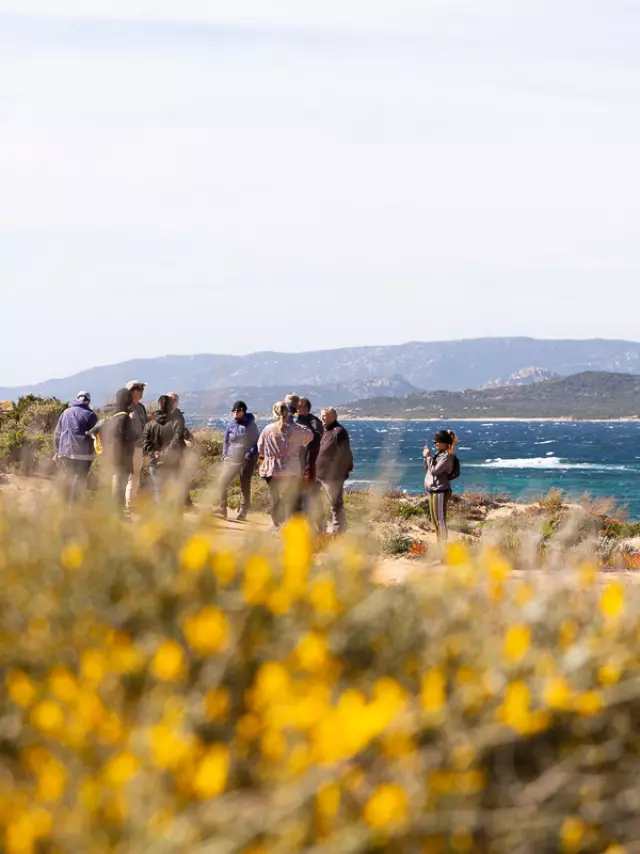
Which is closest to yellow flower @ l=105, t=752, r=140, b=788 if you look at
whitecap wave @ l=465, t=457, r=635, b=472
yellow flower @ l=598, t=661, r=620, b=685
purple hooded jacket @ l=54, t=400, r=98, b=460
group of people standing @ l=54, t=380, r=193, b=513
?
yellow flower @ l=598, t=661, r=620, b=685

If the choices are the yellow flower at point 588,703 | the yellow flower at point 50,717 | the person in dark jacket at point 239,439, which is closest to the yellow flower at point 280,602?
the yellow flower at point 50,717

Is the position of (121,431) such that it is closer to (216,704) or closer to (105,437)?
(105,437)

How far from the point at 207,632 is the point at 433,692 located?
619 mm

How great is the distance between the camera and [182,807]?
232 centimetres

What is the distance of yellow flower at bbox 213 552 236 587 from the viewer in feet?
10.2

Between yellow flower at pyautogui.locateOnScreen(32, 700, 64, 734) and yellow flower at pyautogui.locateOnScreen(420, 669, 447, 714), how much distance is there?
3.04ft

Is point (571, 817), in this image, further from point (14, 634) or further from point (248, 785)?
point (14, 634)

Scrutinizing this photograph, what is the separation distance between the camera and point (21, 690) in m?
2.66

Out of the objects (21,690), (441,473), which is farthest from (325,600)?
(441,473)

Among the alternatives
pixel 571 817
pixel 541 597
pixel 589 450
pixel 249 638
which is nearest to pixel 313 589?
pixel 249 638

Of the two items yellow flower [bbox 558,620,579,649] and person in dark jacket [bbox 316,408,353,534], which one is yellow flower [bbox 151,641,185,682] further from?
person in dark jacket [bbox 316,408,353,534]

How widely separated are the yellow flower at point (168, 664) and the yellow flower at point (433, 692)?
2.12 ft

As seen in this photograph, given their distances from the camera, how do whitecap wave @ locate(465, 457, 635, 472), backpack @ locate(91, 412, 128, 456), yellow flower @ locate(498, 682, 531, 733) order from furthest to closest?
whitecap wave @ locate(465, 457, 635, 472)
backpack @ locate(91, 412, 128, 456)
yellow flower @ locate(498, 682, 531, 733)

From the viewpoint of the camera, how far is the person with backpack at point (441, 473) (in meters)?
11.2
